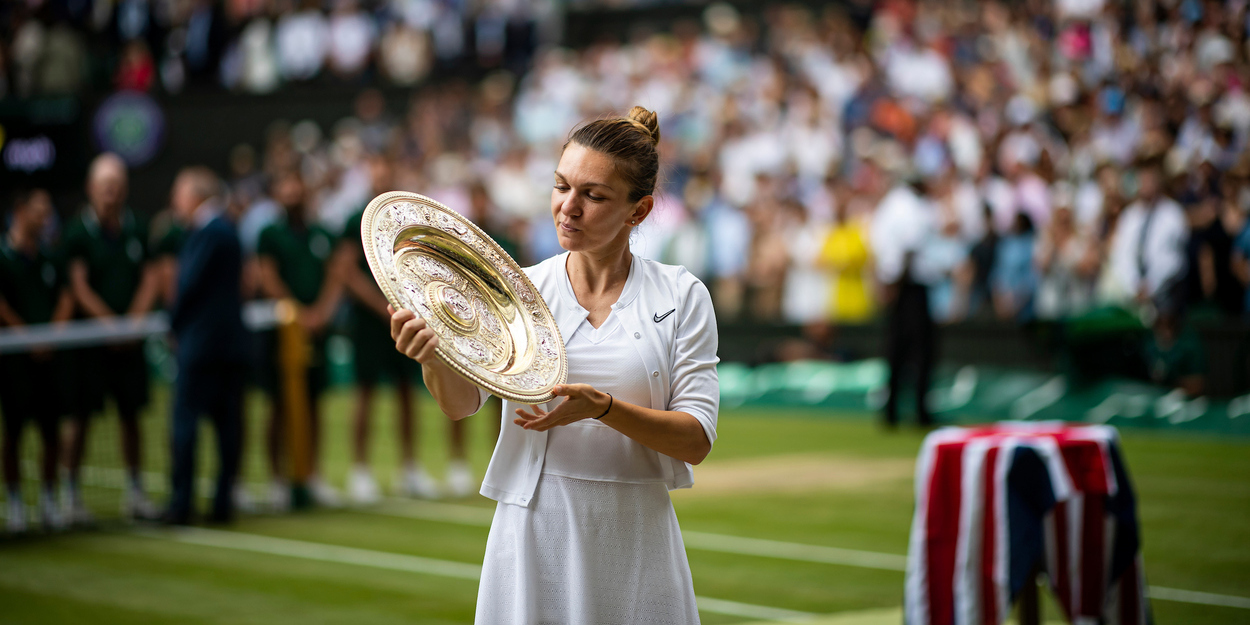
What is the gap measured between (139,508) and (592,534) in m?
6.76

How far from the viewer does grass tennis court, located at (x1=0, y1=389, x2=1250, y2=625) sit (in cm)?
643

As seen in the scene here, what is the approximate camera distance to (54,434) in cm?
895

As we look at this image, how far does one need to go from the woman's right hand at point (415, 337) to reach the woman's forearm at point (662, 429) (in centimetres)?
43

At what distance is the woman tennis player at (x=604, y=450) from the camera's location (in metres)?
3.14

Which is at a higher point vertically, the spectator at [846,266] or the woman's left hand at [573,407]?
the spectator at [846,266]

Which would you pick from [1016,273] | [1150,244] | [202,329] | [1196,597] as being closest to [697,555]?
[1196,597]

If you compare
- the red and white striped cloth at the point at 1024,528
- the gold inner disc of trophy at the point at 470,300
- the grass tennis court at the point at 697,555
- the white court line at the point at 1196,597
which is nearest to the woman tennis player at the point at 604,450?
the gold inner disc of trophy at the point at 470,300

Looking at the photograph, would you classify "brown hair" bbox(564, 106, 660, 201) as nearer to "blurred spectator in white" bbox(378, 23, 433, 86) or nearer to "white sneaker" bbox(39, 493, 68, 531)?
"white sneaker" bbox(39, 493, 68, 531)

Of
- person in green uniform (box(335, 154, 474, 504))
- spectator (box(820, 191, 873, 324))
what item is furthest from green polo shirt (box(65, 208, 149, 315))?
spectator (box(820, 191, 873, 324))

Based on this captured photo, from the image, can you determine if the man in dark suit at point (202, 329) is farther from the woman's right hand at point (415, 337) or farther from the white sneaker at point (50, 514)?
the woman's right hand at point (415, 337)

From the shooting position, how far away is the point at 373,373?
9.77 m

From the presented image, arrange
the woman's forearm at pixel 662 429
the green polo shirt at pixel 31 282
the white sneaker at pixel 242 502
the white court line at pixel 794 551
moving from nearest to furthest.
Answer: the woman's forearm at pixel 662 429
the white court line at pixel 794 551
the green polo shirt at pixel 31 282
the white sneaker at pixel 242 502

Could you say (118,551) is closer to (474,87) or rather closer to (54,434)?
(54,434)

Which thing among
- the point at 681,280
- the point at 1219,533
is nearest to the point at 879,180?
the point at 1219,533
